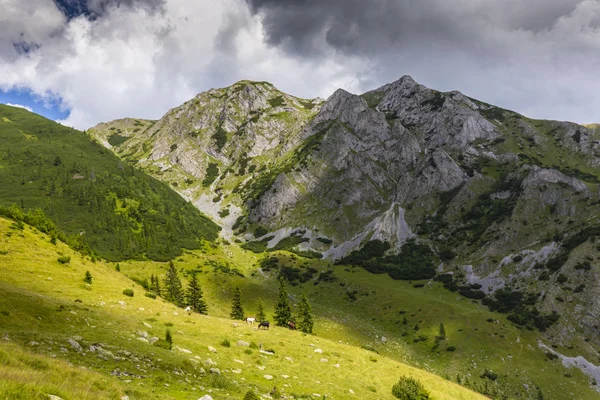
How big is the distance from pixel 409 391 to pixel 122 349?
23692 mm

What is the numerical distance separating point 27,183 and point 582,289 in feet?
899

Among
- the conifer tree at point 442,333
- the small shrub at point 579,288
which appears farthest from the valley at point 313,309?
the small shrub at point 579,288

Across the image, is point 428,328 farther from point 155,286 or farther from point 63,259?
point 63,259

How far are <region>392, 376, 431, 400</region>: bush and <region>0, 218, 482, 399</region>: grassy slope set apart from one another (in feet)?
3.04

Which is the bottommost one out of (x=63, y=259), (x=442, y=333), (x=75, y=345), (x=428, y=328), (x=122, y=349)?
(x=428, y=328)

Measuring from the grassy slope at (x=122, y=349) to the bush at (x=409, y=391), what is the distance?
0.93m

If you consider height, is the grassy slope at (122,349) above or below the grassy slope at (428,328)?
above

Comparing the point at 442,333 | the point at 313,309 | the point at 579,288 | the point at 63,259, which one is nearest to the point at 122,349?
the point at 63,259

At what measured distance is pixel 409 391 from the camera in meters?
28.8

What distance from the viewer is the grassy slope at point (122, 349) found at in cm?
1169

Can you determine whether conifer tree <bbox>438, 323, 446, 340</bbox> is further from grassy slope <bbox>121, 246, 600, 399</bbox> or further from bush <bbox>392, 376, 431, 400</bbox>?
bush <bbox>392, 376, 431, 400</bbox>

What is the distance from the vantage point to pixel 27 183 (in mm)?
192250

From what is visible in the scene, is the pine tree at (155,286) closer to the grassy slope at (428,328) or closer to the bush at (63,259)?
the grassy slope at (428,328)

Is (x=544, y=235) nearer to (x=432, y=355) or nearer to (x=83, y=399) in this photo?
(x=432, y=355)
